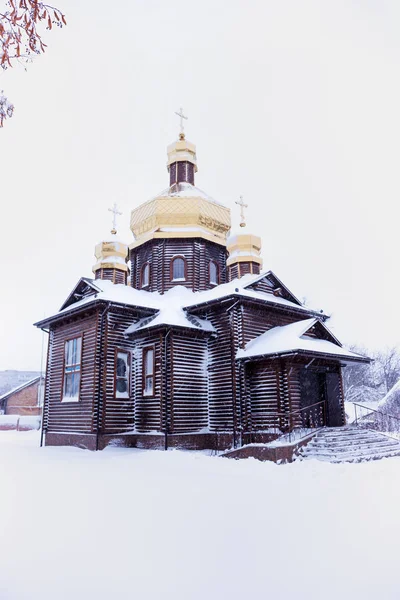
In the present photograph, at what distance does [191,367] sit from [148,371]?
1.69 metres

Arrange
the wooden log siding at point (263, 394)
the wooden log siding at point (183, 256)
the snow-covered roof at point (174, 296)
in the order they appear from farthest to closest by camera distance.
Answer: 1. the wooden log siding at point (183, 256)
2. the snow-covered roof at point (174, 296)
3. the wooden log siding at point (263, 394)

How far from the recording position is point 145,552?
5523 mm

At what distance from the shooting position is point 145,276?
78.1 ft

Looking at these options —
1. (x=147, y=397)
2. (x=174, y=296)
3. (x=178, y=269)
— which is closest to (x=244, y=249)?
(x=178, y=269)

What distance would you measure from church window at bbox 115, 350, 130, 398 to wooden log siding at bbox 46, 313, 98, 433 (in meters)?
0.99

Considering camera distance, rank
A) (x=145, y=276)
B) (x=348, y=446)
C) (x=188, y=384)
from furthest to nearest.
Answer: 1. (x=145, y=276)
2. (x=188, y=384)
3. (x=348, y=446)

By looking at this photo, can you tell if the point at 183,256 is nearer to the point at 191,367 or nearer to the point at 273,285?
the point at 273,285

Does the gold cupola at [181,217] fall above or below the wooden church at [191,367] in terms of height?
above

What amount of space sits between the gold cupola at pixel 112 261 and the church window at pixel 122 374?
17.3 feet

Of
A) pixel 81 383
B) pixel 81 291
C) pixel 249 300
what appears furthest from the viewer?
pixel 81 291

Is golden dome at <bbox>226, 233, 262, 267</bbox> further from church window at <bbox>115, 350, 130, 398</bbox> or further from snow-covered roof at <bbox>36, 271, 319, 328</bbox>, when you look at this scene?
church window at <bbox>115, 350, 130, 398</bbox>

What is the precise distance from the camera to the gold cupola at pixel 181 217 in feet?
75.6

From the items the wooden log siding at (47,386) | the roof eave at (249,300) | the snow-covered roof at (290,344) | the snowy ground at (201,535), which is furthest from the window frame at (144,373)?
the snowy ground at (201,535)

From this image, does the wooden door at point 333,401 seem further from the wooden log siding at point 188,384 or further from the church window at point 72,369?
the church window at point 72,369
